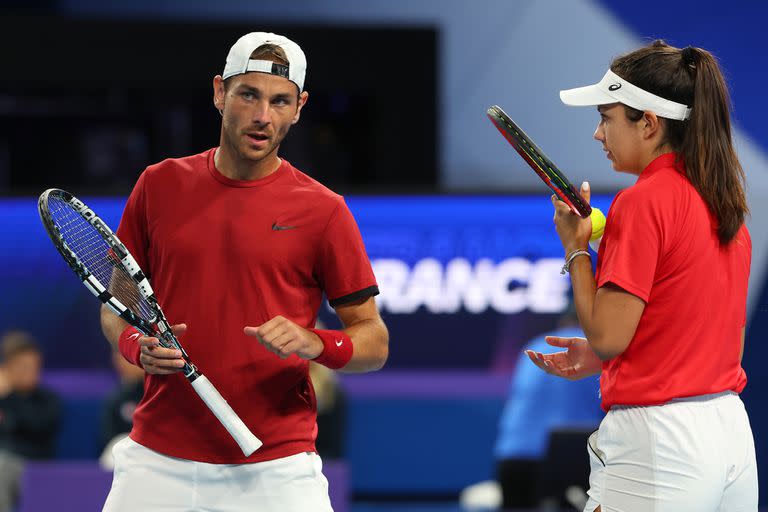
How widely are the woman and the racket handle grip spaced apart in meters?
0.86

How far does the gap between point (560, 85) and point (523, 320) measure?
1.75 metres

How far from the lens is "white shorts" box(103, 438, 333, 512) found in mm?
3105

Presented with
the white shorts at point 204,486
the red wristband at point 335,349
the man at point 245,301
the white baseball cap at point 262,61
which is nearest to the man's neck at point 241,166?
the man at point 245,301

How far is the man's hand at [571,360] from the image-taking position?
10.4 ft

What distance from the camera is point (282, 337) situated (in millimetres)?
2889

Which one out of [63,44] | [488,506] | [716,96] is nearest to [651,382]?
[716,96]

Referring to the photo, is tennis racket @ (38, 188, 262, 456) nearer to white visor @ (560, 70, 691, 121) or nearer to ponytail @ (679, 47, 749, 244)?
white visor @ (560, 70, 691, 121)

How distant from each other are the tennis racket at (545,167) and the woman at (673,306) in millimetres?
115

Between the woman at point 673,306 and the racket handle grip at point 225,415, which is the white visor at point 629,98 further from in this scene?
the racket handle grip at point 225,415

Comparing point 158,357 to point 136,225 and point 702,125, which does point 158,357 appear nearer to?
point 136,225

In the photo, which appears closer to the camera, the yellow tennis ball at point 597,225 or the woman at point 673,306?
the woman at point 673,306

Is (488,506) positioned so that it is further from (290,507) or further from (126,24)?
(126,24)

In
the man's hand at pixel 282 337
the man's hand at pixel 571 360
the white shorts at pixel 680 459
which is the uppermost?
the man's hand at pixel 282 337

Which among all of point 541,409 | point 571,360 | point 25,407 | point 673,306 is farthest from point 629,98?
point 25,407
